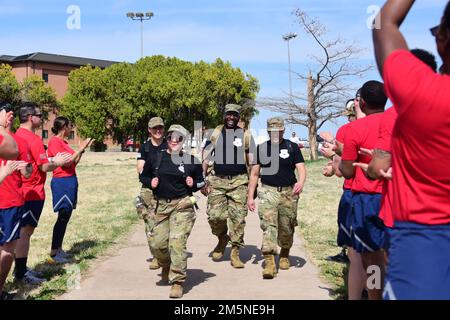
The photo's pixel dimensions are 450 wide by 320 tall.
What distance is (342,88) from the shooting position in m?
34.6

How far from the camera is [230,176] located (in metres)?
7.87

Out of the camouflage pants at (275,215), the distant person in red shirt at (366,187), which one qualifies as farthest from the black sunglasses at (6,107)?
the distant person in red shirt at (366,187)

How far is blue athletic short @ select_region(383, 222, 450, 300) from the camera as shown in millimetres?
2186

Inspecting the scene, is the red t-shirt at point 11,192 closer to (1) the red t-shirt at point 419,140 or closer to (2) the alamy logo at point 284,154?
(2) the alamy logo at point 284,154

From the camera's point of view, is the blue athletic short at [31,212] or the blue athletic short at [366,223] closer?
the blue athletic short at [366,223]

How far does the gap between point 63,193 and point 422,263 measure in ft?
21.1

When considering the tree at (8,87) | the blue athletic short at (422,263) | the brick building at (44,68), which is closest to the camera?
the blue athletic short at (422,263)

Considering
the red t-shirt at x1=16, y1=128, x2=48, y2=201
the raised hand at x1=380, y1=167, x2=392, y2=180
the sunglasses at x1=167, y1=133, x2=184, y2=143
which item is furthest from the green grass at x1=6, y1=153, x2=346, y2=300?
the raised hand at x1=380, y1=167, x2=392, y2=180

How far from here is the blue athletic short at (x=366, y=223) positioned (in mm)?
4254

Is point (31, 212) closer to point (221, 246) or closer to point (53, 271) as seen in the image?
point (53, 271)

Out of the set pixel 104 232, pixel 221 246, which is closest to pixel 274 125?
pixel 221 246

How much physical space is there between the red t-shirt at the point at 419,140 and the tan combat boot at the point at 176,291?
400 cm
